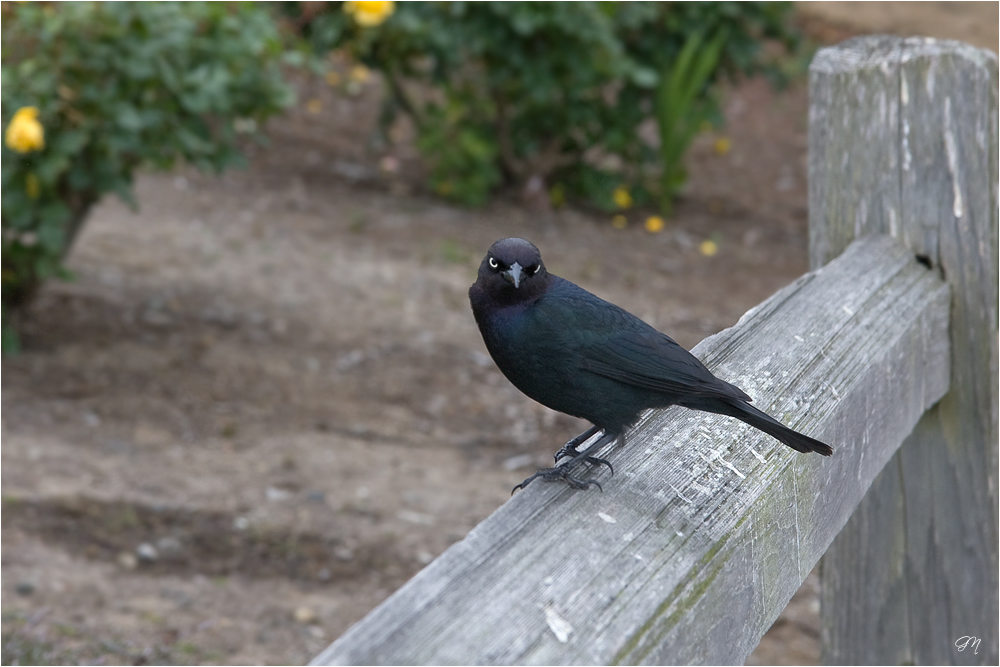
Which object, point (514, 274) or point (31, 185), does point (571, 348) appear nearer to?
point (514, 274)

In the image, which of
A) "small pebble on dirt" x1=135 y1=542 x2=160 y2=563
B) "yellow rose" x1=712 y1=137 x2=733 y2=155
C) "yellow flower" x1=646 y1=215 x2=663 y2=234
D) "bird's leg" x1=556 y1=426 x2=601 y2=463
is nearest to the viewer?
"bird's leg" x1=556 y1=426 x2=601 y2=463

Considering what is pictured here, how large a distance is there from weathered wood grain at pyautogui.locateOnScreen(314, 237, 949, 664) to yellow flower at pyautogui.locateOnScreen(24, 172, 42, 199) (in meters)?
2.73

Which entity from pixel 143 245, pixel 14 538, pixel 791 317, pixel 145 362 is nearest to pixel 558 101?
pixel 143 245

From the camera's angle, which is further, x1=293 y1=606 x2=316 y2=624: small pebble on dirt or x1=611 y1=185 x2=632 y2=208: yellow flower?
x1=611 y1=185 x2=632 y2=208: yellow flower

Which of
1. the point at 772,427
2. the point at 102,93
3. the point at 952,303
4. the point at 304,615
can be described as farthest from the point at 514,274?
the point at 102,93

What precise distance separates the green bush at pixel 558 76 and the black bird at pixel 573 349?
12.9 ft

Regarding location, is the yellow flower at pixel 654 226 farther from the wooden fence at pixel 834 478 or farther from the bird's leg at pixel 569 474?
the bird's leg at pixel 569 474

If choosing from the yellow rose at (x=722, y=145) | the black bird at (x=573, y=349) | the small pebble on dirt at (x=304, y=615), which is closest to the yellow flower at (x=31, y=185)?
the small pebble on dirt at (x=304, y=615)

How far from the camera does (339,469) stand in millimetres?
3822

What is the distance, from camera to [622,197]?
635 cm

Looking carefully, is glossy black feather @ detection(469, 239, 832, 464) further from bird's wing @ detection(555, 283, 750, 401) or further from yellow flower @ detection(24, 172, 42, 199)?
yellow flower @ detection(24, 172, 42, 199)

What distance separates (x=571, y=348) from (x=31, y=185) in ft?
8.89

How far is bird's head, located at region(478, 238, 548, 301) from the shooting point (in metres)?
1.68

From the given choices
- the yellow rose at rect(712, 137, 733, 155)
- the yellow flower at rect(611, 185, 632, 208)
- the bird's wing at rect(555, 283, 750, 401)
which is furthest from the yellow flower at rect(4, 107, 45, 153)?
the yellow rose at rect(712, 137, 733, 155)
